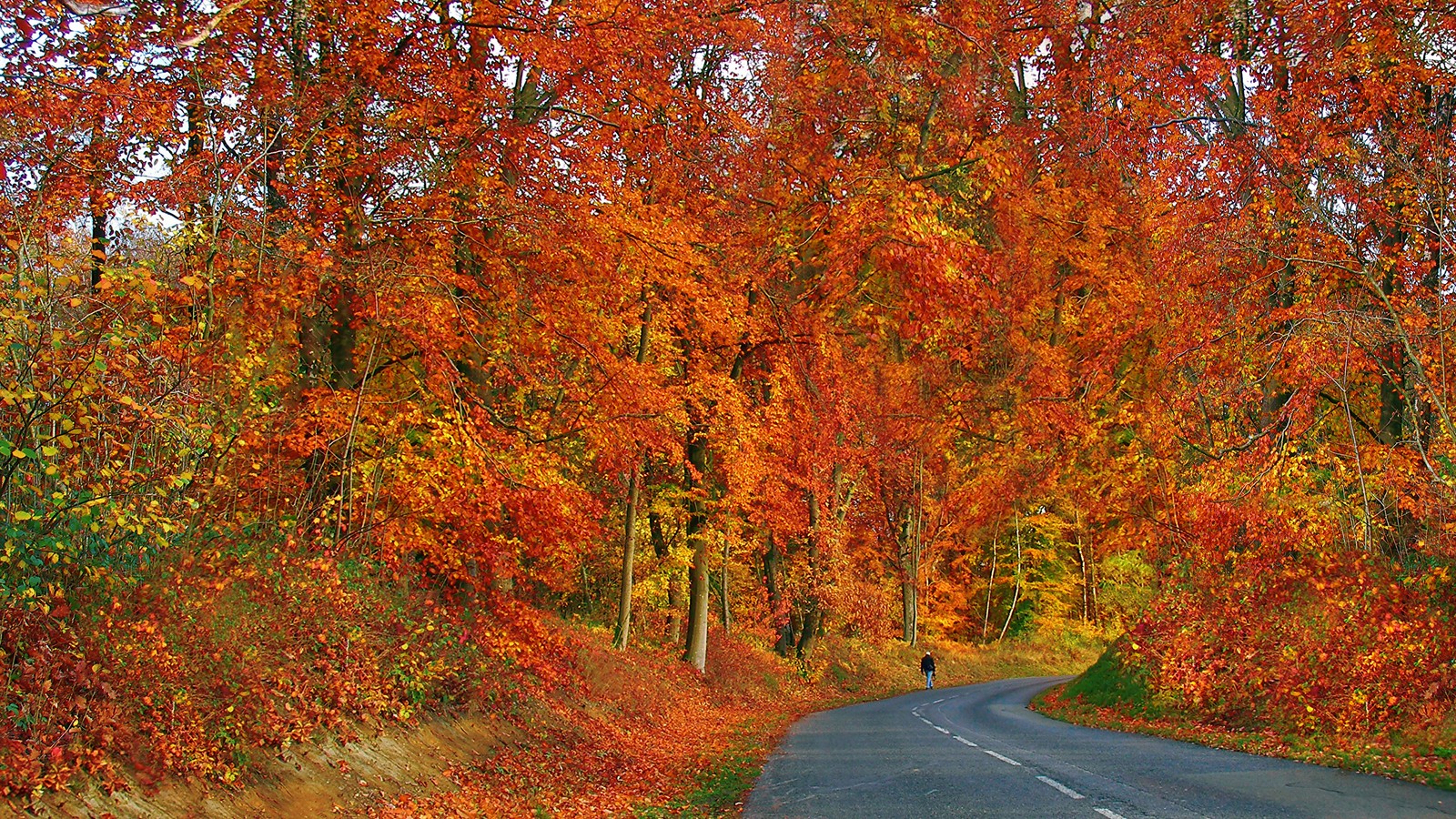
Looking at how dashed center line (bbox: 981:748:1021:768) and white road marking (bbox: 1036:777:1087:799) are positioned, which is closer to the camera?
white road marking (bbox: 1036:777:1087:799)

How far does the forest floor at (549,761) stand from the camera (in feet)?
24.6

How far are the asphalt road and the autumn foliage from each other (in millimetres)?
3228

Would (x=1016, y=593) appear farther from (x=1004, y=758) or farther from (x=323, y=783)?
(x=323, y=783)

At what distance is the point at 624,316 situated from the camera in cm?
1914

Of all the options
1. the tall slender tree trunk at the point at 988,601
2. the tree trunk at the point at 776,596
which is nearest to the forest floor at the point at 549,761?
the tree trunk at the point at 776,596

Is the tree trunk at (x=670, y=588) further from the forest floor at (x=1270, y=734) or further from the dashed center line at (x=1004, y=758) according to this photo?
the dashed center line at (x=1004, y=758)

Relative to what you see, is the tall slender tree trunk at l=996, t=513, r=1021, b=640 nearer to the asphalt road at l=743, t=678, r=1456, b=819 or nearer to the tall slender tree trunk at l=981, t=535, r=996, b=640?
the tall slender tree trunk at l=981, t=535, r=996, b=640

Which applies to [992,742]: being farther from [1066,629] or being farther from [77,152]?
[1066,629]

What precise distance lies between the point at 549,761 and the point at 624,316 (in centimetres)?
901

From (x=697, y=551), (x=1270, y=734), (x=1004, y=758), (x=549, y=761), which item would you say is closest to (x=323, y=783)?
(x=549, y=761)

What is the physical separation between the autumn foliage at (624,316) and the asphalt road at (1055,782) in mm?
3228

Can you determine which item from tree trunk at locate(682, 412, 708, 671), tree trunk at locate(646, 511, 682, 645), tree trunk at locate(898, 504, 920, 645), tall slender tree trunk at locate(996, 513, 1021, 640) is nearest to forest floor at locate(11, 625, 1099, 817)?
tree trunk at locate(682, 412, 708, 671)

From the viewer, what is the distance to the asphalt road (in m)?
8.24

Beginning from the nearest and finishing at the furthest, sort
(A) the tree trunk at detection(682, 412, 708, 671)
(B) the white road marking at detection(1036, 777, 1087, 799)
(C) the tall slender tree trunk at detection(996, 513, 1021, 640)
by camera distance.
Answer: (B) the white road marking at detection(1036, 777, 1087, 799) < (A) the tree trunk at detection(682, 412, 708, 671) < (C) the tall slender tree trunk at detection(996, 513, 1021, 640)
